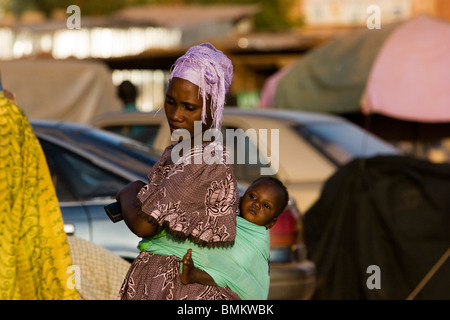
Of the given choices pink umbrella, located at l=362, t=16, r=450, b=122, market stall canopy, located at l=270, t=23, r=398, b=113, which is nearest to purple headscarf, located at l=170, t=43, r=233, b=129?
pink umbrella, located at l=362, t=16, r=450, b=122

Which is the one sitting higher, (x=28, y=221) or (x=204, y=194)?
(x=204, y=194)

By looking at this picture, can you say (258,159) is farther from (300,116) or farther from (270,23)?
(270,23)

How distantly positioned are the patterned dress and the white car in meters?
4.05

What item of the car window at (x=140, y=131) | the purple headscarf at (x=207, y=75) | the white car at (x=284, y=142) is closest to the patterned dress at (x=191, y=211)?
the purple headscarf at (x=207, y=75)

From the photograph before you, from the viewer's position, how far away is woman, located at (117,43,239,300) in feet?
10.2

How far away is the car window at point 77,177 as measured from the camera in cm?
585

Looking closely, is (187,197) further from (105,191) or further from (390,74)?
(390,74)

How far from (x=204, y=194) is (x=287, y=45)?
19104mm

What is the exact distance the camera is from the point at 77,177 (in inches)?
235

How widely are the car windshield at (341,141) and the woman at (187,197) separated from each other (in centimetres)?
508

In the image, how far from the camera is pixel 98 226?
5629mm

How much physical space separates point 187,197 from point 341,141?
5704 millimetres

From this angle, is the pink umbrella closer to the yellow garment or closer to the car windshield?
the car windshield
